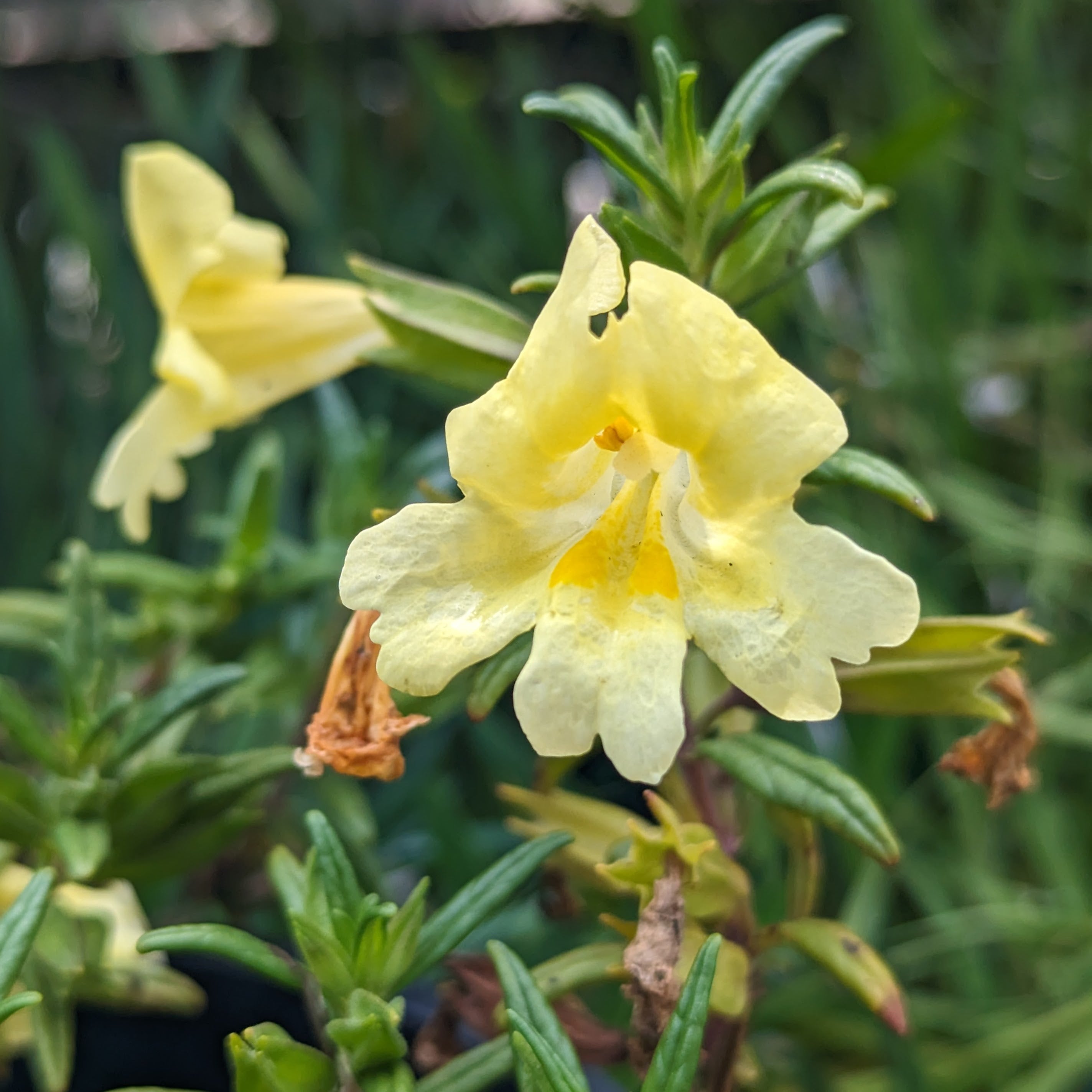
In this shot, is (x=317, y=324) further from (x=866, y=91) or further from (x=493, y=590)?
(x=866, y=91)

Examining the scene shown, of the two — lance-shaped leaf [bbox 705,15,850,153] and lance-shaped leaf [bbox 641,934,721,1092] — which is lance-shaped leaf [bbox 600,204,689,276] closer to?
lance-shaped leaf [bbox 705,15,850,153]

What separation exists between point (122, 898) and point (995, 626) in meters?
0.49

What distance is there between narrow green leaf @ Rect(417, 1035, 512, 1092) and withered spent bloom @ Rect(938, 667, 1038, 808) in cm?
20

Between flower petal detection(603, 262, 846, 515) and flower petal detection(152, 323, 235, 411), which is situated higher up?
flower petal detection(603, 262, 846, 515)

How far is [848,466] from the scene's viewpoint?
0.38 m

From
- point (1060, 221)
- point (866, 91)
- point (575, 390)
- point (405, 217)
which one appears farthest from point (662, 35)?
point (575, 390)

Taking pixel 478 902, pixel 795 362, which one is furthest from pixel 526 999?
pixel 795 362

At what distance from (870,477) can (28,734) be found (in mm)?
356

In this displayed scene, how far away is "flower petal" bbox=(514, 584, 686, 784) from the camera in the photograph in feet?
1.03

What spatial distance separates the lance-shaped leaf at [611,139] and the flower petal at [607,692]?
0.16 metres

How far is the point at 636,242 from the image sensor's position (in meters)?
0.37

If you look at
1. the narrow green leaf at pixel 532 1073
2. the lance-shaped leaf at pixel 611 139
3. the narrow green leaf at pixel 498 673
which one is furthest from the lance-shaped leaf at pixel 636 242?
the narrow green leaf at pixel 532 1073

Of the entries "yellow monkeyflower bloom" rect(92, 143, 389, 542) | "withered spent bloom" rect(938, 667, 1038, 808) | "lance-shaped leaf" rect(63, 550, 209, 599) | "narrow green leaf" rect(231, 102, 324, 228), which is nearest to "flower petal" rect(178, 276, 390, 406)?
"yellow monkeyflower bloom" rect(92, 143, 389, 542)

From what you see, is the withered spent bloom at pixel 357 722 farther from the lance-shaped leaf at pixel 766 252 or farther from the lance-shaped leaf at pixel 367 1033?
the lance-shaped leaf at pixel 766 252
